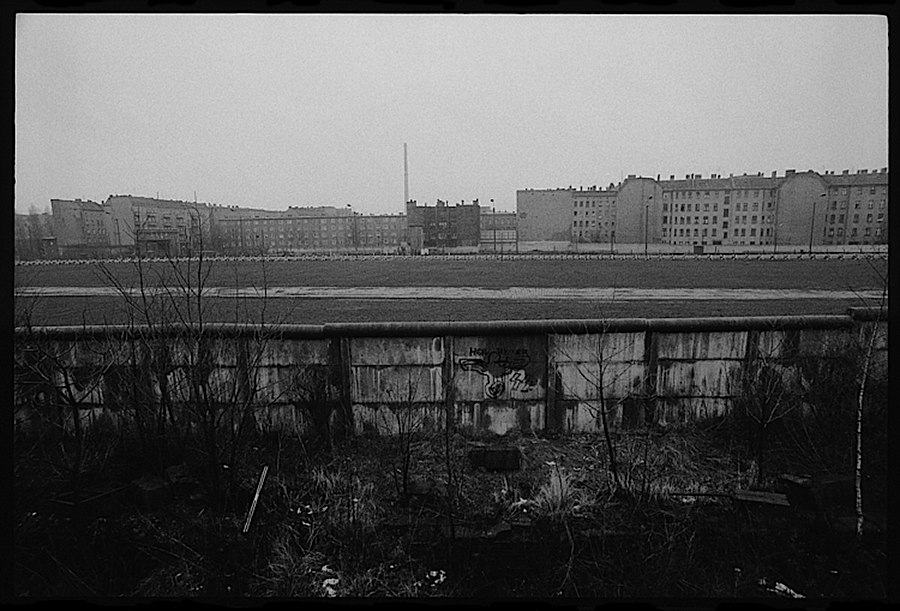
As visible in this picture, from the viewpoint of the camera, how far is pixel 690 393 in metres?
6.81

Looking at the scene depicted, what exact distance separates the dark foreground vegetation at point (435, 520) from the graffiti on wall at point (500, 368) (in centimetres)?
83

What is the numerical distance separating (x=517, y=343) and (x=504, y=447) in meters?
1.32

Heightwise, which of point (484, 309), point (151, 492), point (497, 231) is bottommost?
point (151, 492)

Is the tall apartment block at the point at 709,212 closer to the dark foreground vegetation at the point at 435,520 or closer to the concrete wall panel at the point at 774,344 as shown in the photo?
the concrete wall panel at the point at 774,344

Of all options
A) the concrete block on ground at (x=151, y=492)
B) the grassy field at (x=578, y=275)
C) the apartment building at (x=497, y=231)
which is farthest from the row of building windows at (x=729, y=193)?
the concrete block on ground at (x=151, y=492)

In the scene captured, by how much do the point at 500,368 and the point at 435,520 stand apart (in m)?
2.32

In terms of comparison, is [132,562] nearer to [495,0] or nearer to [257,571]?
[257,571]

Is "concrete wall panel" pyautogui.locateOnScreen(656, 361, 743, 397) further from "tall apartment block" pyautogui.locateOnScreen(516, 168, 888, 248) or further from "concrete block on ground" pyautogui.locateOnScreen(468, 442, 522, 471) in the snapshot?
"tall apartment block" pyautogui.locateOnScreen(516, 168, 888, 248)

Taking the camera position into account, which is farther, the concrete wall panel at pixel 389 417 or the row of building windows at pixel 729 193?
the row of building windows at pixel 729 193

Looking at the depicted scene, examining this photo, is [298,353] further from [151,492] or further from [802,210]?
[802,210]

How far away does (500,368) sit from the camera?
6.71m

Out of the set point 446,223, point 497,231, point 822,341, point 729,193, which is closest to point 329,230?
point 446,223

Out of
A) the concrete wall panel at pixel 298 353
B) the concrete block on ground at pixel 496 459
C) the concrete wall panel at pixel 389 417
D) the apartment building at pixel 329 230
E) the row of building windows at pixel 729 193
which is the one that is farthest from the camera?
the apartment building at pixel 329 230

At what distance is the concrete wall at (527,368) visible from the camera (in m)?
6.58
